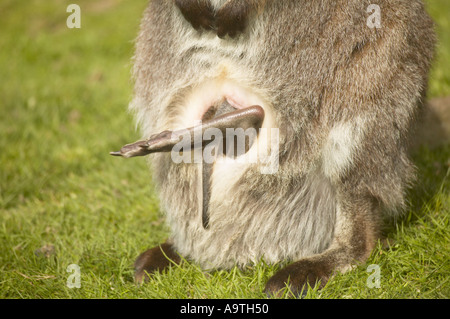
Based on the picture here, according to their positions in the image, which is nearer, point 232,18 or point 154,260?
point 232,18

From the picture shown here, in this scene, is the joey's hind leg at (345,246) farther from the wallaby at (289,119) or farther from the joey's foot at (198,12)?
the joey's foot at (198,12)

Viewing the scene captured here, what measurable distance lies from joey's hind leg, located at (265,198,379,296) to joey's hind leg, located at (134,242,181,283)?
644 mm

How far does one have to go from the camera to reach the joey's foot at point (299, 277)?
2.46 m

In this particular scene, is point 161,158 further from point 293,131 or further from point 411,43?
point 411,43

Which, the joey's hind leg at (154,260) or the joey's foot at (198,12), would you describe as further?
the joey's hind leg at (154,260)

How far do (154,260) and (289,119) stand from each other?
107 centimetres

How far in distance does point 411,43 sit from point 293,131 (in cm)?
73

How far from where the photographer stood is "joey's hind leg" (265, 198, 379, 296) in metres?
2.55

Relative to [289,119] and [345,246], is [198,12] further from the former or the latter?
[345,246]

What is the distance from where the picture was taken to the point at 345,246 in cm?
265

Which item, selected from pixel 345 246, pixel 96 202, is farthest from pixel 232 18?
pixel 96 202

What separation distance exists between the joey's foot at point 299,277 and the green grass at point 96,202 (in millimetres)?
58

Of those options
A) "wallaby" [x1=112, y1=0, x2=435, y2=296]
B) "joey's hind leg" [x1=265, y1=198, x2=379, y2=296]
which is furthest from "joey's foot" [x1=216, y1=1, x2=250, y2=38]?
"joey's hind leg" [x1=265, y1=198, x2=379, y2=296]

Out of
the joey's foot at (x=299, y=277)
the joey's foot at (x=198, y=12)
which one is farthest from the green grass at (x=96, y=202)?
the joey's foot at (x=198, y=12)
